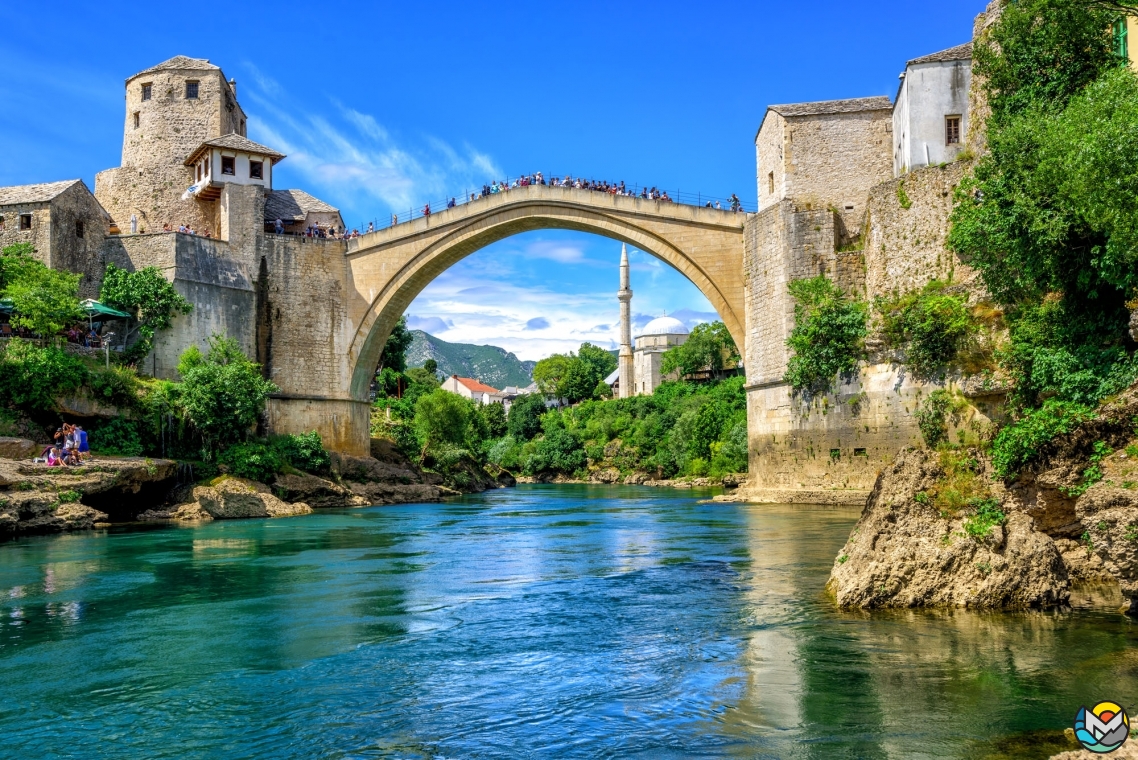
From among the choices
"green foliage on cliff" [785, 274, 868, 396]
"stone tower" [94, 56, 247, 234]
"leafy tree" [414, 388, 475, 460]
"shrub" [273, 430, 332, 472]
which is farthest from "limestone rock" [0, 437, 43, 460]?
"leafy tree" [414, 388, 475, 460]

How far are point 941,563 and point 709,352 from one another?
165ft

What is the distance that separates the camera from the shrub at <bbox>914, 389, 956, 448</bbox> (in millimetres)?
20312

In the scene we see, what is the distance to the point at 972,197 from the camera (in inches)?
688

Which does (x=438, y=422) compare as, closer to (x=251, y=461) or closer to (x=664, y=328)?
(x=251, y=461)

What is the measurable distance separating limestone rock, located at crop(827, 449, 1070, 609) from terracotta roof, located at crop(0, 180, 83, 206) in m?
24.3

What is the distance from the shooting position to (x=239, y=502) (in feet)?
73.9

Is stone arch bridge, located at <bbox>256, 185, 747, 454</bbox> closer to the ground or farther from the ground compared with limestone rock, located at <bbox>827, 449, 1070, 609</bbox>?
farther from the ground

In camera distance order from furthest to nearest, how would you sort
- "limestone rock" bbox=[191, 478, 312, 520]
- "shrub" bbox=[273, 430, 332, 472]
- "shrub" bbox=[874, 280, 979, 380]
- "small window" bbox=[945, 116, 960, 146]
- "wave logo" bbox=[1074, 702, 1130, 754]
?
"shrub" bbox=[273, 430, 332, 472] < "limestone rock" bbox=[191, 478, 312, 520] < "small window" bbox=[945, 116, 960, 146] < "shrub" bbox=[874, 280, 979, 380] < "wave logo" bbox=[1074, 702, 1130, 754]

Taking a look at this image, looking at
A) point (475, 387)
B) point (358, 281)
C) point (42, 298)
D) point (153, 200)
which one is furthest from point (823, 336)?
point (475, 387)

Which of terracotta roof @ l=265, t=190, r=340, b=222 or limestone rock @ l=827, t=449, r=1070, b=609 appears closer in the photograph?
limestone rock @ l=827, t=449, r=1070, b=609

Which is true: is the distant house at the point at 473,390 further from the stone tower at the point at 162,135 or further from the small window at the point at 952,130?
the small window at the point at 952,130

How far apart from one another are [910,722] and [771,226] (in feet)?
68.1

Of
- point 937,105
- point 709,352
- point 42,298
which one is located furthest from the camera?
point 709,352

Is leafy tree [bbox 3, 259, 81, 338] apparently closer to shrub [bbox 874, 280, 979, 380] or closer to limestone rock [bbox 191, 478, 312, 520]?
limestone rock [bbox 191, 478, 312, 520]
